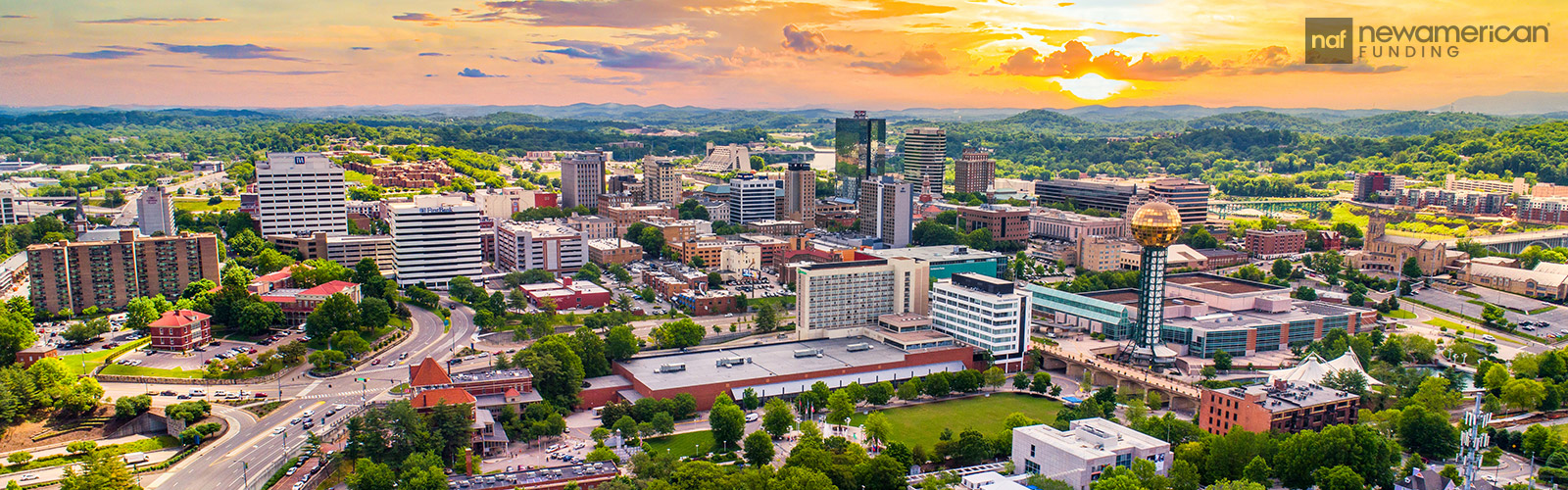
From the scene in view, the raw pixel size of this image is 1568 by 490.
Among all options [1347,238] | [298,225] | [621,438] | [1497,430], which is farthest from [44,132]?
[1497,430]

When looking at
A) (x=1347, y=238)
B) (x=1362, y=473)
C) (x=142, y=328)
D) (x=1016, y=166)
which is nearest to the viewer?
(x=1362, y=473)

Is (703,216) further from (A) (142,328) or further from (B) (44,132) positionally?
(B) (44,132)

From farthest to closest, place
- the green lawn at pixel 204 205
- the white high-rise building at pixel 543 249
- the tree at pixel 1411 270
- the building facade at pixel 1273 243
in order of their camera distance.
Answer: the green lawn at pixel 204 205 < the building facade at pixel 1273 243 < the tree at pixel 1411 270 < the white high-rise building at pixel 543 249

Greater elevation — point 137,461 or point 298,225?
point 298,225

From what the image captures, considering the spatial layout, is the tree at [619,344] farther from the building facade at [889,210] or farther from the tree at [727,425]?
the building facade at [889,210]

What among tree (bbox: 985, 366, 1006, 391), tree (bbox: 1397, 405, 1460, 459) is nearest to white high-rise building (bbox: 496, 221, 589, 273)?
tree (bbox: 985, 366, 1006, 391)

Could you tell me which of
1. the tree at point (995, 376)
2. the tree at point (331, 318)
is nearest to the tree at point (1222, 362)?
the tree at point (995, 376)
